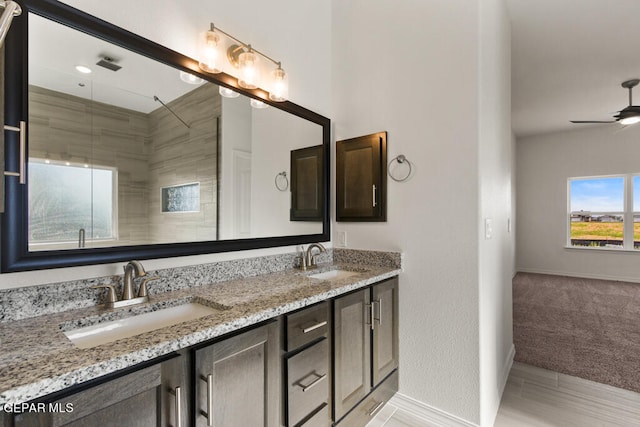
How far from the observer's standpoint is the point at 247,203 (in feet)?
5.82

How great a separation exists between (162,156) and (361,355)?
4.87 ft

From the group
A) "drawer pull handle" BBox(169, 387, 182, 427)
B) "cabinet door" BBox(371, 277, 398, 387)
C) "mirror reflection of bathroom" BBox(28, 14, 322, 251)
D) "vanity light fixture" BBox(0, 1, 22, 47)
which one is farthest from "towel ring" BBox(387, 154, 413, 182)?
"vanity light fixture" BBox(0, 1, 22, 47)

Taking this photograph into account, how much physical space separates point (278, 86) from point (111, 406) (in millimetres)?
1717

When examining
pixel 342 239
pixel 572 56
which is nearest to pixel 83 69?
pixel 342 239

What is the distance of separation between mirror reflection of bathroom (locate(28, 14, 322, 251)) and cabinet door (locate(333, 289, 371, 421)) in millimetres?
703

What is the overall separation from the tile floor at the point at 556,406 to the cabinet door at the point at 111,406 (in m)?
1.47

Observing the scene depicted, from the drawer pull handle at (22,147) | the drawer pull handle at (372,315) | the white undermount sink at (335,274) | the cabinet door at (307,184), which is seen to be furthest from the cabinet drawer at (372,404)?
the drawer pull handle at (22,147)

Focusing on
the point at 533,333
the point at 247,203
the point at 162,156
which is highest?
the point at 162,156

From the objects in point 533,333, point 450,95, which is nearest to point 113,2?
point 450,95

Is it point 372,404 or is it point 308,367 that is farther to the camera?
point 372,404

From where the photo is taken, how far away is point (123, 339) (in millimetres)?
838

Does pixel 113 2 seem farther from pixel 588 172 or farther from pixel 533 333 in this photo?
pixel 588 172

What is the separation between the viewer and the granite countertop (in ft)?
2.15

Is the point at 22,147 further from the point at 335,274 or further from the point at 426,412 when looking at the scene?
the point at 426,412
